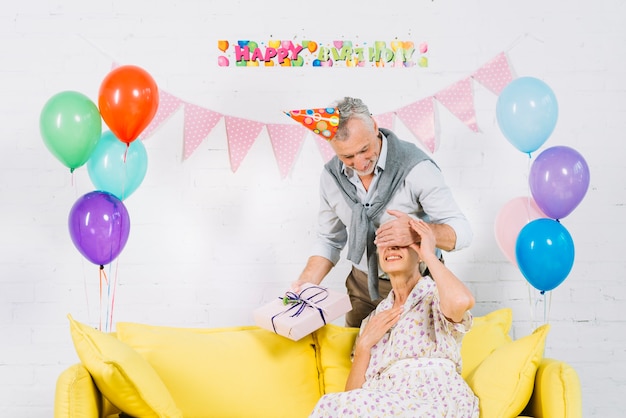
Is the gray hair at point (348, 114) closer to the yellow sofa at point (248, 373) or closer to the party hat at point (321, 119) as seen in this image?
the party hat at point (321, 119)

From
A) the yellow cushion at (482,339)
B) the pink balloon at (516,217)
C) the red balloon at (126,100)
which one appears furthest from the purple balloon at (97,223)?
the pink balloon at (516,217)

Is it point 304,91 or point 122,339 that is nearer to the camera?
point 122,339

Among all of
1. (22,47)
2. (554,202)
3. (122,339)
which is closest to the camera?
(122,339)

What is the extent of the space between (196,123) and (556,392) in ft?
6.26

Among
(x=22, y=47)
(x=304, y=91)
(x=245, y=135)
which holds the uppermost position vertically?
(x=22, y=47)

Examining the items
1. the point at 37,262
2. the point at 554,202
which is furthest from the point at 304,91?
the point at 37,262

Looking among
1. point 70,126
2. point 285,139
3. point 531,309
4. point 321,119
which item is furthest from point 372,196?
point 531,309

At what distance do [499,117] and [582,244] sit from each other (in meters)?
0.95

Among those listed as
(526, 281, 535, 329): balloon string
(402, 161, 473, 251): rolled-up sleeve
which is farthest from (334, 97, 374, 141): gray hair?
(526, 281, 535, 329): balloon string

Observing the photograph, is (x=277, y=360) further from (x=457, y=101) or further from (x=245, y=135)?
(x=457, y=101)

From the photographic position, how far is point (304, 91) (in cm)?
316

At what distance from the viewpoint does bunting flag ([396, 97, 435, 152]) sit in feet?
10.4

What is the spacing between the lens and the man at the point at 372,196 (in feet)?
7.78

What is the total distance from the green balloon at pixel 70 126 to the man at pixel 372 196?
0.85 meters
